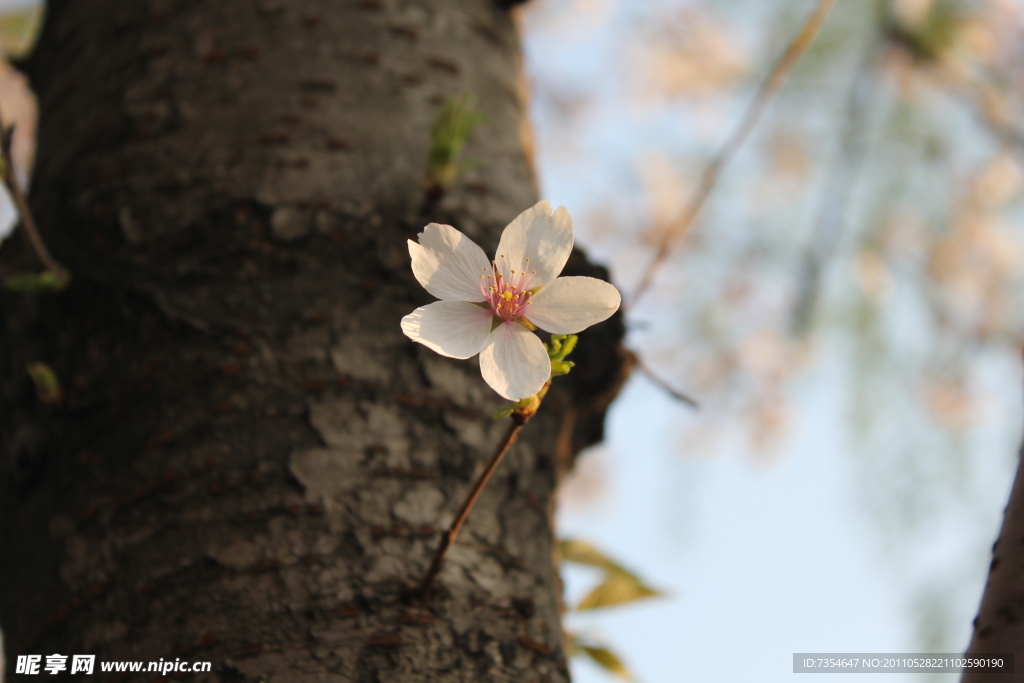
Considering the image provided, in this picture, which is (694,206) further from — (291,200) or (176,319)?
(176,319)

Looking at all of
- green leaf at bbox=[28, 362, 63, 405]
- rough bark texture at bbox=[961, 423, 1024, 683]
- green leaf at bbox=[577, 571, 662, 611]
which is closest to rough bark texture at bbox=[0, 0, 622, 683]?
green leaf at bbox=[28, 362, 63, 405]

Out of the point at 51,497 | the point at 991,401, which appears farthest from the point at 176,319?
the point at 991,401

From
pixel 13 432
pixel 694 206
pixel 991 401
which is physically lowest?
pixel 991 401

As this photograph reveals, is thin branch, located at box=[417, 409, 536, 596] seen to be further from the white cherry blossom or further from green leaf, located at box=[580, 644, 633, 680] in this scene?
green leaf, located at box=[580, 644, 633, 680]

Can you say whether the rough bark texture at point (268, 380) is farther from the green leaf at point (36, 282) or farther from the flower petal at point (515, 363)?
the flower petal at point (515, 363)

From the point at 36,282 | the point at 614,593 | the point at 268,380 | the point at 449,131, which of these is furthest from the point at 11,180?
the point at 614,593

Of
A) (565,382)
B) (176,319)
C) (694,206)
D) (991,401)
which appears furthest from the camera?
(991,401)

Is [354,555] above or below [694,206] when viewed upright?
below

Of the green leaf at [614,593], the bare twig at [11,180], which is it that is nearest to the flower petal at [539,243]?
the bare twig at [11,180]
